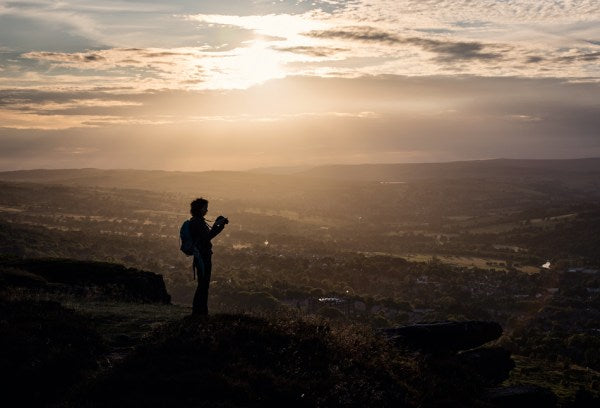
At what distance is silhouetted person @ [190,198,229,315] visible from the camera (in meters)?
14.8

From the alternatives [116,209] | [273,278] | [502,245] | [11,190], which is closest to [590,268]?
[502,245]

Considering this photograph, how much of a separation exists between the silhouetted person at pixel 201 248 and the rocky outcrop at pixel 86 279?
762cm

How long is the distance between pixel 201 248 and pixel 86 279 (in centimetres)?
1213

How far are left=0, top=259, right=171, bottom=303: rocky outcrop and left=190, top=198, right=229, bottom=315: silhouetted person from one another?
7.62 metres

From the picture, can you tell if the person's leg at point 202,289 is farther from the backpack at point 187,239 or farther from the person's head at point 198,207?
the person's head at point 198,207

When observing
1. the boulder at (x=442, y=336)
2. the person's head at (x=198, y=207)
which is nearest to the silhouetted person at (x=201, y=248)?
the person's head at (x=198, y=207)

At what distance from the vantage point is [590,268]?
12631 centimetres

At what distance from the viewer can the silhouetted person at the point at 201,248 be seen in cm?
1480

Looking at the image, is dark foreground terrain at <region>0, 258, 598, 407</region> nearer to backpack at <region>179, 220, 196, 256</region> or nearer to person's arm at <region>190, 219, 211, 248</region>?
backpack at <region>179, 220, 196, 256</region>

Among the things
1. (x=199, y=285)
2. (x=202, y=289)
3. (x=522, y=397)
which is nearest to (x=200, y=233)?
(x=199, y=285)

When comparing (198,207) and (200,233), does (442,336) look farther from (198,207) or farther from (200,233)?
(198,207)

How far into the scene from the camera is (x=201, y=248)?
49.0ft

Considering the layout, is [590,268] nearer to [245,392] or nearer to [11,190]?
[245,392]

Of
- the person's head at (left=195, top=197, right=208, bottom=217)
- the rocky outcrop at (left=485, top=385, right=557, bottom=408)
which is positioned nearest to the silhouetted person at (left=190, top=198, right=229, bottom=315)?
the person's head at (left=195, top=197, right=208, bottom=217)
